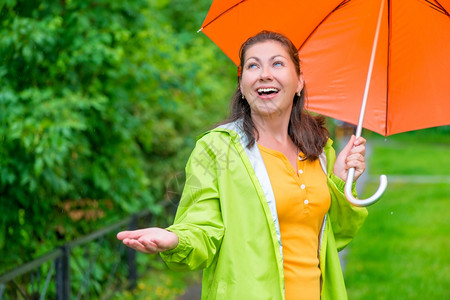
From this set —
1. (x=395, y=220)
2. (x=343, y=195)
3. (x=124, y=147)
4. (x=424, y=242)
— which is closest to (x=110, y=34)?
(x=124, y=147)

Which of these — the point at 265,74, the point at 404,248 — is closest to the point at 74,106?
the point at 265,74

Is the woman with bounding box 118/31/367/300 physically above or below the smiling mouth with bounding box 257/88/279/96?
below

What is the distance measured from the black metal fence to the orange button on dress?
1673 mm

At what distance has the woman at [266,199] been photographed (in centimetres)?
230

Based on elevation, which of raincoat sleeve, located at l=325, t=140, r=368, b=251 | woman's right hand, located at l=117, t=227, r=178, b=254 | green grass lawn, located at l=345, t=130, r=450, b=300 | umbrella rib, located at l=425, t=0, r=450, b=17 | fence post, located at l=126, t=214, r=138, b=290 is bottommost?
green grass lawn, located at l=345, t=130, r=450, b=300

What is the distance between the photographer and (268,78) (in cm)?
247

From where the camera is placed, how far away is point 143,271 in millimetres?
6551

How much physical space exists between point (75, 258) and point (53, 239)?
0.23 metres

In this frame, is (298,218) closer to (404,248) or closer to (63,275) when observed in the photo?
(63,275)

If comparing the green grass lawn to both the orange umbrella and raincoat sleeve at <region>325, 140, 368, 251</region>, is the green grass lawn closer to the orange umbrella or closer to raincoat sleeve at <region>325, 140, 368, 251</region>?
the orange umbrella

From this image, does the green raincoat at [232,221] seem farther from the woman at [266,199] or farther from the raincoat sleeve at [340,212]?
the raincoat sleeve at [340,212]

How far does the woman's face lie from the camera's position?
2488 millimetres

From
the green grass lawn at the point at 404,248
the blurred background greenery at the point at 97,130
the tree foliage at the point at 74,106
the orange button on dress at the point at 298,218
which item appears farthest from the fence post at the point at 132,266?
the orange button on dress at the point at 298,218

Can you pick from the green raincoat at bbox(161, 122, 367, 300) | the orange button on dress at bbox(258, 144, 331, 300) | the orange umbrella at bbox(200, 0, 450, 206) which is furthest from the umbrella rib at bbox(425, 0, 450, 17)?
the green raincoat at bbox(161, 122, 367, 300)
